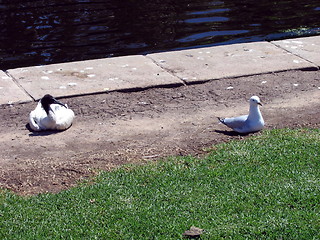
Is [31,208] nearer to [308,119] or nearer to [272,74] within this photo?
[308,119]

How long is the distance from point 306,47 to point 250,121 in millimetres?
3343

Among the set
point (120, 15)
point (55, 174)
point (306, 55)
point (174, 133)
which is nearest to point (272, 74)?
point (306, 55)

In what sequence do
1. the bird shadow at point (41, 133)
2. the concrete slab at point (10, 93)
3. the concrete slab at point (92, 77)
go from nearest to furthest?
1. the bird shadow at point (41, 133)
2. the concrete slab at point (10, 93)
3. the concrete slab at point (92, 77)

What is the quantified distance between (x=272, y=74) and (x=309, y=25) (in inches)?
209

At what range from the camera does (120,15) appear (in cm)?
1431

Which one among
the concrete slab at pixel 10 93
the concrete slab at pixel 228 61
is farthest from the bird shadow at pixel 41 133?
the concrete slab at pixel 228 61

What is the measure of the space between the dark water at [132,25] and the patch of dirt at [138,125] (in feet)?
13.3

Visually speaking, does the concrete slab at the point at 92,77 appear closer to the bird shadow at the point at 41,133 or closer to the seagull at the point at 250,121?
the bird shadow at the point at 41,133

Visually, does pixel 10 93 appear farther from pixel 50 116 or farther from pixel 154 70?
pixel 154 70

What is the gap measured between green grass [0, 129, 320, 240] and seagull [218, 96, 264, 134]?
524 mm

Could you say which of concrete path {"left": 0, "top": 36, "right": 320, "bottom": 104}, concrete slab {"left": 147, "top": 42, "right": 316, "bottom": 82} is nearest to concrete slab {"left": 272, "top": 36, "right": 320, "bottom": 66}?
concrete path {"left": 0, "top": 36, "right": 320, "bottom": 104}

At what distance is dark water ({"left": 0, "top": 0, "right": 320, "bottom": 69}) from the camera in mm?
12289

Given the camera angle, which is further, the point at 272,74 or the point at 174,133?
the point at 272,74

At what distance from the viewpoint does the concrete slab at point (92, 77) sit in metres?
8.14
